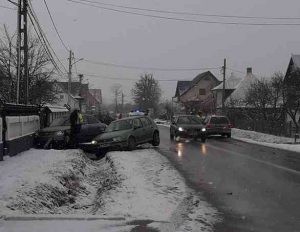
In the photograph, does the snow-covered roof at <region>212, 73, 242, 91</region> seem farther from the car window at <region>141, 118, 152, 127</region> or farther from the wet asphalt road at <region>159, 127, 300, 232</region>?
the wet asphalt road at <region>159, 127, 300, 232</region>

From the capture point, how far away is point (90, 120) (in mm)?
25672

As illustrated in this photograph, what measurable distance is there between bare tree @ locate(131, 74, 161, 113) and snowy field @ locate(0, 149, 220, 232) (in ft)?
359

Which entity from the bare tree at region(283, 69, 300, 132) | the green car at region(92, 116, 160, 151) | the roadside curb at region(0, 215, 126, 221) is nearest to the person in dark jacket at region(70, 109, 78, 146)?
the green car at region(92, 116, 160, 151)

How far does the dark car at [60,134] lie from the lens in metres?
22.9

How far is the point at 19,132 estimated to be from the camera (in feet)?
64.3

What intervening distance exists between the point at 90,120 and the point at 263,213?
56.4 ft

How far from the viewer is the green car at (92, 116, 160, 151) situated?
866 inches

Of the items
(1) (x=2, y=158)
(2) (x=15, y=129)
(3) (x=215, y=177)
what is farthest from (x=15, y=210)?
(2) (x=15, y=129)

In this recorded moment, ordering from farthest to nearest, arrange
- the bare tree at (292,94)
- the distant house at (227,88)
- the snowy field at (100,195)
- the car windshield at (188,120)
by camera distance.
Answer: the distant house at (227,88), the bare tree at (292,94), the car windshield at (188,120), the snowy field at (100,195)

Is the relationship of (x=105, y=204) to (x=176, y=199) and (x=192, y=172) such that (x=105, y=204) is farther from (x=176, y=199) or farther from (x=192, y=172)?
(x=192, y=172)

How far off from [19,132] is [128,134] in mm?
4912

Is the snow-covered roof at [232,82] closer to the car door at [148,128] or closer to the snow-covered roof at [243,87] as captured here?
the snow-covered roof at [243,87]

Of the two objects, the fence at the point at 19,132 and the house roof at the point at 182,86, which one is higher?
the house roof at the point at 182,86

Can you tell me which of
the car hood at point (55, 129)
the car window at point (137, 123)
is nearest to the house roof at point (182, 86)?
the car window at point (137, 123)
